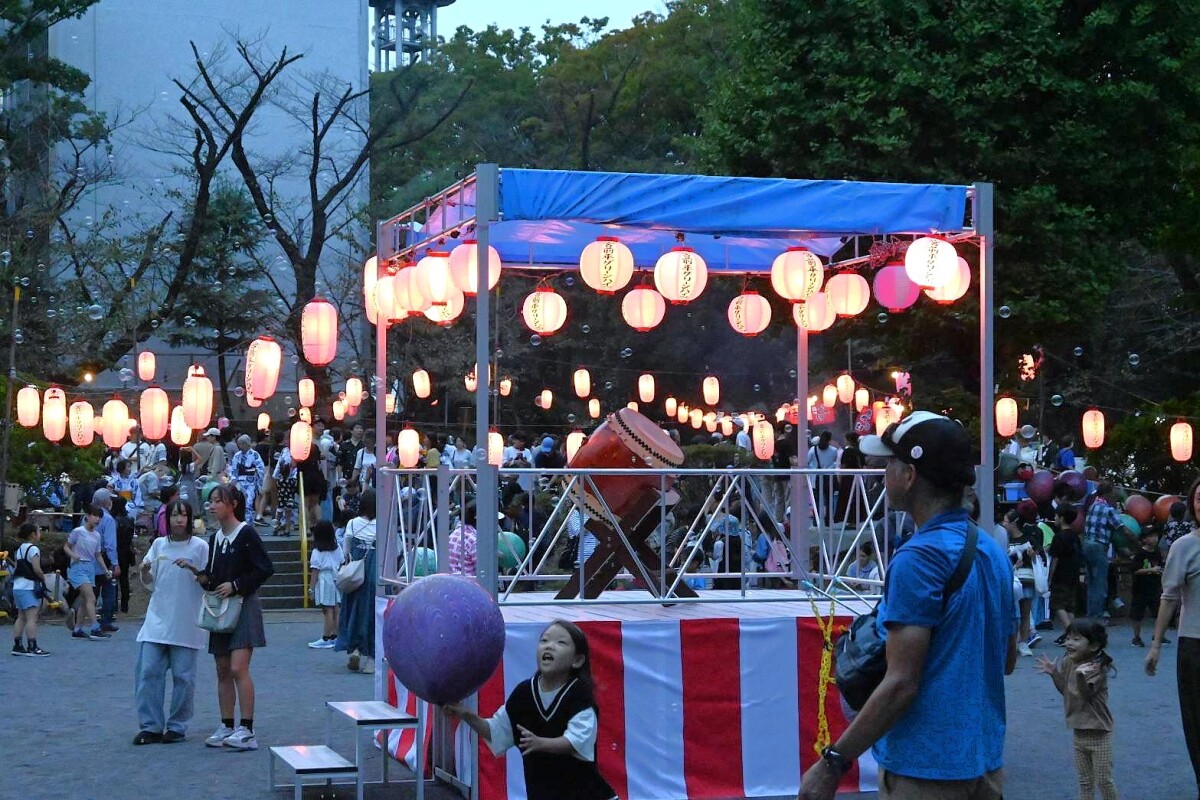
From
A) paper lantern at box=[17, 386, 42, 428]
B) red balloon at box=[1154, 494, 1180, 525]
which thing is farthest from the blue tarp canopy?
paper lantern at box=[17, 386, 42, 428]

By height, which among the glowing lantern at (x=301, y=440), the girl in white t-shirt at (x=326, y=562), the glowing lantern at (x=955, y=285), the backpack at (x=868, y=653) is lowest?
the girl in white t-shirt at (x=326, y=562)

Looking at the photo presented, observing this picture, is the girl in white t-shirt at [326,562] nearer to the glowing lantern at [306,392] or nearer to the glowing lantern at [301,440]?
the glowing lantern at [301,440]

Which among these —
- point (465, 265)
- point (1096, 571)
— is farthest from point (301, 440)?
point (465, 265)

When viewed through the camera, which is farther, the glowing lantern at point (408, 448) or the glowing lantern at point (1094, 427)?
the glowing lantern at point (1094, 427)

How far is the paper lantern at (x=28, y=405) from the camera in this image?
63.6 ft

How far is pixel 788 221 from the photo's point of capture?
8102 mm

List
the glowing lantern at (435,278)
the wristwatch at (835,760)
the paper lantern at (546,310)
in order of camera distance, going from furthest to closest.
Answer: the paper lantern at (546,310)
the glowing lantern at (435,278)
the wristwatch at (835,760)

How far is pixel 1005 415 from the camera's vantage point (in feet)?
67.5

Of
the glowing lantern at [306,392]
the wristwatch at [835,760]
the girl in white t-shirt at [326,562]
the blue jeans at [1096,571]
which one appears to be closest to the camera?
the wristwatch at [835,760]

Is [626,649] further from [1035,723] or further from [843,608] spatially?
[1035,723]

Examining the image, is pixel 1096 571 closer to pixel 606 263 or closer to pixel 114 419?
pixel 606 263

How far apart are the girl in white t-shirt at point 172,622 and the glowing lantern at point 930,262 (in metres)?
5.14

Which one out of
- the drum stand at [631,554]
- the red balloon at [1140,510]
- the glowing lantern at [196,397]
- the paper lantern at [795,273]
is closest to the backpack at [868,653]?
the drum stand at [631,554]

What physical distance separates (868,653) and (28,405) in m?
18.1
